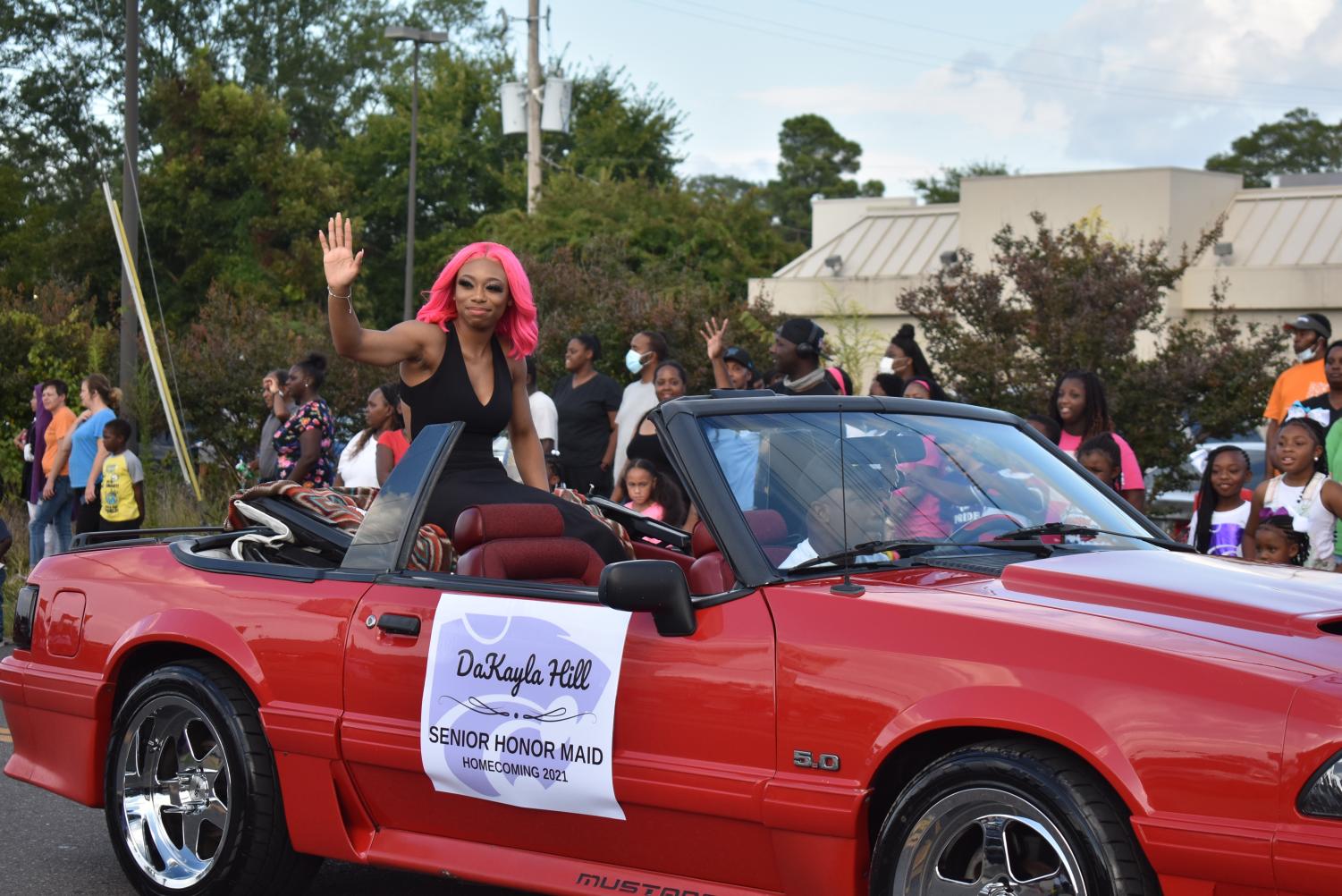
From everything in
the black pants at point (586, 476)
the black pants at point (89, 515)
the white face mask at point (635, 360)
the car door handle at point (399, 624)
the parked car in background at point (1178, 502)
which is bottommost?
the black pants at point (89, 515)

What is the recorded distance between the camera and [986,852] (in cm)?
364

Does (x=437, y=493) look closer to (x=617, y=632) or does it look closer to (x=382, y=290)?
(x=617, y=632)

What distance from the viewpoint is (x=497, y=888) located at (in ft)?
18.0

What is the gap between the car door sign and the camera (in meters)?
4.22

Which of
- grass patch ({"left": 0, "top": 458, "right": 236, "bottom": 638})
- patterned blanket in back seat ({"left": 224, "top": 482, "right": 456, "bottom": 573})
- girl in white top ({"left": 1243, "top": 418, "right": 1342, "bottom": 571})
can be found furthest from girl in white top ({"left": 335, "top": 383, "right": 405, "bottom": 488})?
girl in white top ({"left": 1243, "top": 418, "right": 1342, "bottom": 571})

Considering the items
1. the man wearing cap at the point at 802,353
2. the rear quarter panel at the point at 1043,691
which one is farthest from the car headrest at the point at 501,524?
the man wearing cap at the point at 802,353

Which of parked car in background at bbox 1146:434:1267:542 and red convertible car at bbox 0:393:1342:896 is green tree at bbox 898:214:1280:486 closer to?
parked car in background at bbox 1146:434:1267:542

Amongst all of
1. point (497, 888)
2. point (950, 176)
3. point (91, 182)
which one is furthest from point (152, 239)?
point (497, 888)

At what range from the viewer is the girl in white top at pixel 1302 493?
7754 millimetres

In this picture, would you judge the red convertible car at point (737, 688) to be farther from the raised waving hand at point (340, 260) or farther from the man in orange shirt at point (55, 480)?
the man in orange shirt at point (55, 480)

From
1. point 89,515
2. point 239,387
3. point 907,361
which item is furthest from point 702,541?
point 239,387

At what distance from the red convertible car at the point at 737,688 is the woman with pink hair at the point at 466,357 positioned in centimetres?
30

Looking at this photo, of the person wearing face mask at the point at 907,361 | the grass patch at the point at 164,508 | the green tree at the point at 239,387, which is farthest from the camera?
the green tree at the point at 239,387

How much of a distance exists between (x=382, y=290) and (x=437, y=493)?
4848 cm
